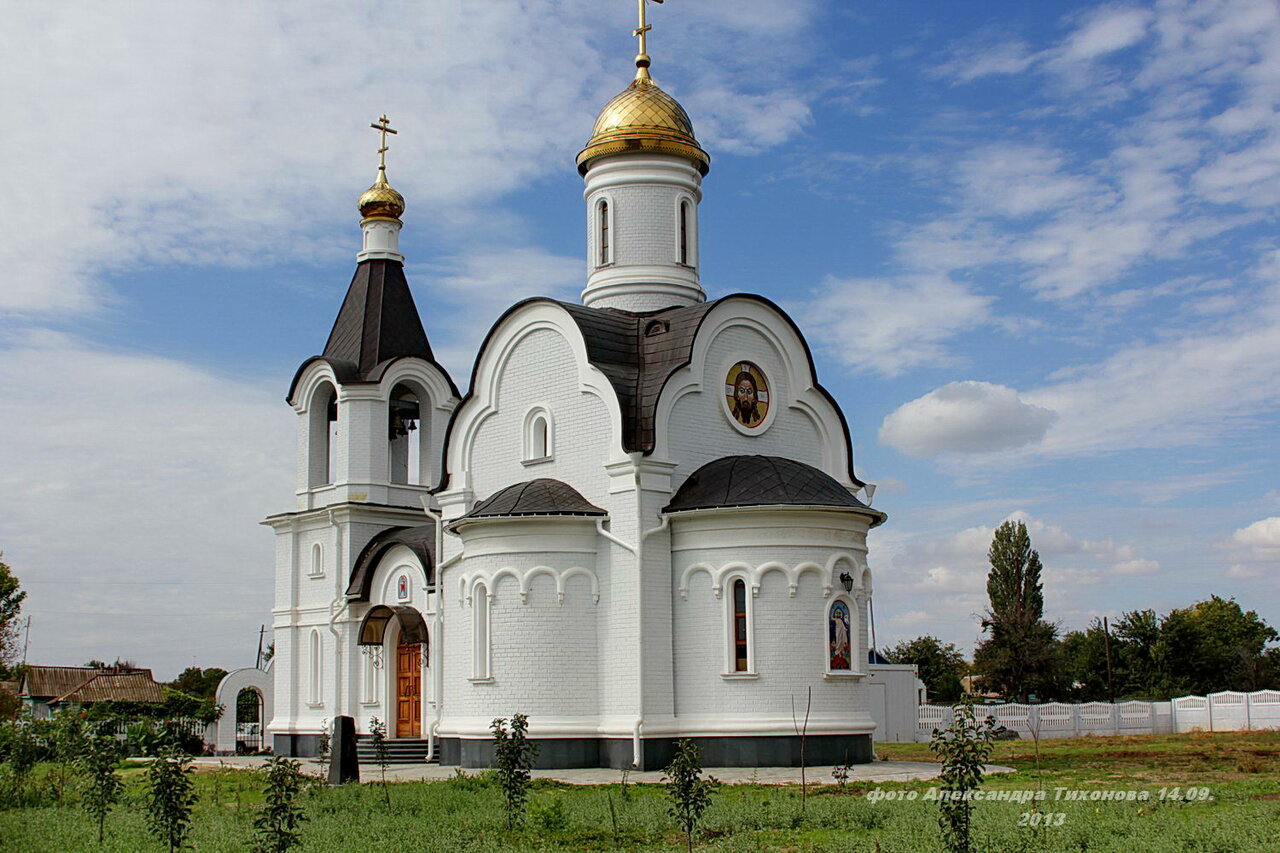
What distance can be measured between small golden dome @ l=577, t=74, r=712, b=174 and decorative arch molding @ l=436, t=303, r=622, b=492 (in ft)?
11.2

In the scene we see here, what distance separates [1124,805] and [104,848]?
328 inches

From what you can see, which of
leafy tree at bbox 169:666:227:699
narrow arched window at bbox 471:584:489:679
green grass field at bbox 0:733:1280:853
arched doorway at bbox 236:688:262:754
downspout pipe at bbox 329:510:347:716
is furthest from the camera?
leafy tree at bbox 169:666:227:699

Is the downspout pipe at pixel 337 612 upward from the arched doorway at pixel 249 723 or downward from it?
upward

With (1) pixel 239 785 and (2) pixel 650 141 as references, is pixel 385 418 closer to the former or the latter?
(2) pixel 650 141

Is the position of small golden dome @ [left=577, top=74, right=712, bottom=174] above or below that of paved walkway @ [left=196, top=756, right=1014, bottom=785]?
above

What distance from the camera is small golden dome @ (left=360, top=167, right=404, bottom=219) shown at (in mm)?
26484

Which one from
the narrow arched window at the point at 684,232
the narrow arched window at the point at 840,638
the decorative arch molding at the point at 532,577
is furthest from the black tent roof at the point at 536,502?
the narrow arched window at the point at 684,232

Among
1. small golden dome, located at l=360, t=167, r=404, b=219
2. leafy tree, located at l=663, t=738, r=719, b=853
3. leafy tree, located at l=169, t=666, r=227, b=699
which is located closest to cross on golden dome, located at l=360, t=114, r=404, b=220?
small golden dome, located at l=360, t=167, r=404, b=219

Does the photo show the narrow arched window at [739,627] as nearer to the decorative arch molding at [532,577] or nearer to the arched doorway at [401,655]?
the decorative arch molding at [532,577]

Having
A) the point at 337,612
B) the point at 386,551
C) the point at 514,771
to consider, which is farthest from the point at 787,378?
the point at 514,771

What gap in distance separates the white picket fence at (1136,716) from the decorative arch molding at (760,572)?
1217 centimetres

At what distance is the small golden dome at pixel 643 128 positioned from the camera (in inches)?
867

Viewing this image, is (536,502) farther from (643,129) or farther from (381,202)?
(381,202)

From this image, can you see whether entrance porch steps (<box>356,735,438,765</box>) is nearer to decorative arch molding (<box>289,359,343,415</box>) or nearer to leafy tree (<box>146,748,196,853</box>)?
decorative arch molding (<box>289,359,343,415</box>)
